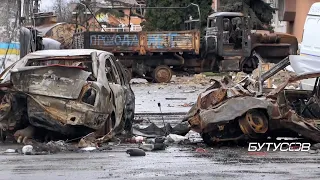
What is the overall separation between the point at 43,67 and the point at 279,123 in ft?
12.1

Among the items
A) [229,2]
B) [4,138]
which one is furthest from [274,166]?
[229,2]

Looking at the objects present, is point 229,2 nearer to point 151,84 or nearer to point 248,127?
point 151,84

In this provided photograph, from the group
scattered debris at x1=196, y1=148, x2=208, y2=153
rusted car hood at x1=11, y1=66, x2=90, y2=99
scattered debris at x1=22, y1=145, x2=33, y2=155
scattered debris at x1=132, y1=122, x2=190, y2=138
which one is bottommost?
scattered debris at x1=132, y1=122, x2=190, y2=138

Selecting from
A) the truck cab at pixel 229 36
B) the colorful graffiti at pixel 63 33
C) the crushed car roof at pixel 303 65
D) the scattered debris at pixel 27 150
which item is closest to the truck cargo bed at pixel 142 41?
the truck cab at pixel 229 36

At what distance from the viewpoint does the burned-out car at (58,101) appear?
1090cm

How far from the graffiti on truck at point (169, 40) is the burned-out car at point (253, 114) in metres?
21.1

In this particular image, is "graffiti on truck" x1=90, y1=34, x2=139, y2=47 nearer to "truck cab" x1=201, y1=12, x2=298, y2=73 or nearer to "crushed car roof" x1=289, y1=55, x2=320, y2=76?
"truck cab" x1=201, y1=12, x2=298, y2=73

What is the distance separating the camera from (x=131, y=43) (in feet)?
106

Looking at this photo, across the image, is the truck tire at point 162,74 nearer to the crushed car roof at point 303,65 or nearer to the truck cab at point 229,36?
the truck cab at point 229,36

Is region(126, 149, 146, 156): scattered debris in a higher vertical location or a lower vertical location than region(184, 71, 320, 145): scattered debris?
lower

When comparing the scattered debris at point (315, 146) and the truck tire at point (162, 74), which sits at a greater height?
the scattered debris at point (315, 146)

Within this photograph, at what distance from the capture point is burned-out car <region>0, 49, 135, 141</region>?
429 inches

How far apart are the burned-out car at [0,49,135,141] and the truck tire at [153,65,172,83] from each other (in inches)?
819

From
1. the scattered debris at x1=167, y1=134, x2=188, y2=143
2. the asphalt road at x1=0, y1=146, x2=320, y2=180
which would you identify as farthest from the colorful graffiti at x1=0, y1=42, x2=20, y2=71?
the asphalt road at x1=0, y1=146, x2=320, y2=180
